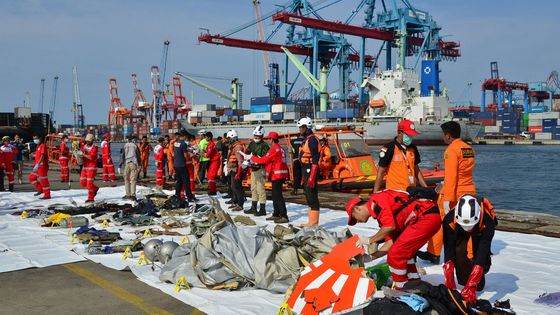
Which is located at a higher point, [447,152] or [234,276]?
[447,152]

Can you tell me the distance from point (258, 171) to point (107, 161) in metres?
7.40

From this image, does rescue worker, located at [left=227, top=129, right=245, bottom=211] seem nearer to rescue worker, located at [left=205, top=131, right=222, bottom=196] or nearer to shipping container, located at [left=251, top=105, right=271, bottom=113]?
rescue worker, located at [left=205, top=131, right=222, bottom=196]

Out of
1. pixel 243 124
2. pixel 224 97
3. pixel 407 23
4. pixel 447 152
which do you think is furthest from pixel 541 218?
pixel 224 97

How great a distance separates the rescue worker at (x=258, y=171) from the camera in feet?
30.1

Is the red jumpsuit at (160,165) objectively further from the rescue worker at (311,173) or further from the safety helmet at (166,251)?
the safety helmet at (166,251)

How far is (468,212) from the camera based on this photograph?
4105 millimetres

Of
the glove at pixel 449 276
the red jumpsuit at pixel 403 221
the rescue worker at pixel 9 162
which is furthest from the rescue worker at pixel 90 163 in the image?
the glove at pixel 449 276

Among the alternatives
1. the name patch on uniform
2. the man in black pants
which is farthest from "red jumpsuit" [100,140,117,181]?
the name patch on uniform

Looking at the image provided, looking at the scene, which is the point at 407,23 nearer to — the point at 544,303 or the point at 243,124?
the point at 243,124

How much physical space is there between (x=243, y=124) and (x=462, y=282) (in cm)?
7287

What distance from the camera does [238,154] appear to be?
33.3 ft

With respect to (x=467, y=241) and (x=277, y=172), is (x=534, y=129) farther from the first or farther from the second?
(x=467, y=241)

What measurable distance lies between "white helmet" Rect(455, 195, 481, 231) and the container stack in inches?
3485

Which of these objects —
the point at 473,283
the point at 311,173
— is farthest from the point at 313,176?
the point at 473,283
